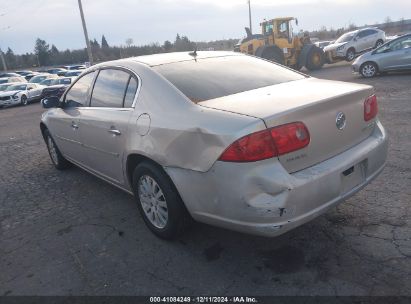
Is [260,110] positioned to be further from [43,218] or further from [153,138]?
[43,218]

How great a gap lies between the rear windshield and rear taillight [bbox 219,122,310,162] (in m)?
0.70

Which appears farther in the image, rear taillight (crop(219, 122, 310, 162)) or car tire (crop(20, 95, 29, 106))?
car tire (crop(20, 95, 29, 106))

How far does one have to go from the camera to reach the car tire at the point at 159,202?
317cm

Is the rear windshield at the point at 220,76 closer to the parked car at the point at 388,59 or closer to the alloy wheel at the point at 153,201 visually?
the alloy wheel at the point at 153,201

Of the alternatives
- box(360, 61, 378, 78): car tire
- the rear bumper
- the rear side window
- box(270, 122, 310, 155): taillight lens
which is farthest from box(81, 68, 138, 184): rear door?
box(360, 61, 378, 78): car tire

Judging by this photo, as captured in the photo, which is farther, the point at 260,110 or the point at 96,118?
the point at 96,118

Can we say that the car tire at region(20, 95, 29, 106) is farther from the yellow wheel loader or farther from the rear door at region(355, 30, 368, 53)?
the rear door at region(355, 30, 368, 53)

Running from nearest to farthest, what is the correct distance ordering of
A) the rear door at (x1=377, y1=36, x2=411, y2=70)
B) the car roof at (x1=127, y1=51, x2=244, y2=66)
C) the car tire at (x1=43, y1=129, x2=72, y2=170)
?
the car roof at (x1=127, y1=51, x2=244, y2=66) < the car tire at (x1=43, y1=129, x2=72, y2=170) < the rear door at (x1=377, y1=36, x2=411, y2=70)

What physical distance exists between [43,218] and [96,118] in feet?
4.31

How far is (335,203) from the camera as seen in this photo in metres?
2.86

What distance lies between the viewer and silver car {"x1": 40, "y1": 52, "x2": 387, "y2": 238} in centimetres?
257

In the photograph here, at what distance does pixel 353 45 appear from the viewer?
23000mm

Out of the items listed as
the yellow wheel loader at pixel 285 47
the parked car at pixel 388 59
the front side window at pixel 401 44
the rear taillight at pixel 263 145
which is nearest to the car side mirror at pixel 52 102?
the rear taillight at pixel 263 145

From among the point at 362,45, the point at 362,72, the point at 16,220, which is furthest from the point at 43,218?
the point at 362,45
